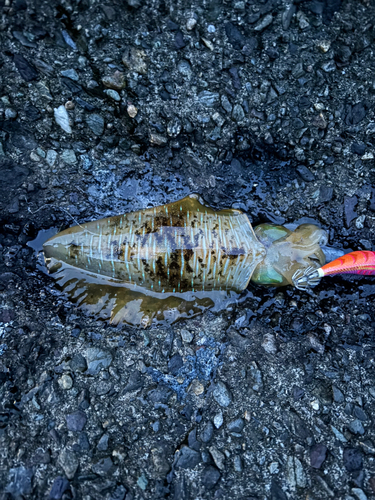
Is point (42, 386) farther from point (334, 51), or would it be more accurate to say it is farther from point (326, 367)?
point (334, 51)

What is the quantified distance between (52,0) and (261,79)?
1714 mm

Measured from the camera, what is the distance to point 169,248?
3.14 m

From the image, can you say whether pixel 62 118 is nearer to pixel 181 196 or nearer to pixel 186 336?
pixel 181 196

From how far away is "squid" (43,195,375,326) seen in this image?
3162 mm

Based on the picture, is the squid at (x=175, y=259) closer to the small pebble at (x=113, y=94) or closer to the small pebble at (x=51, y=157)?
the small pebble at (x=51, y=157)

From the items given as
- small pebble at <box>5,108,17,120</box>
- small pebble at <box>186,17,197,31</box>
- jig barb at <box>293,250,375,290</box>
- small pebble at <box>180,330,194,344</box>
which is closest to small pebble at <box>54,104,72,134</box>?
small pebble at <box>5,108,17,120</box>

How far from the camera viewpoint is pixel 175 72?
2.91 meters

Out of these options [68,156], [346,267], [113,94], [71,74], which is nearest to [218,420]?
[346,267]

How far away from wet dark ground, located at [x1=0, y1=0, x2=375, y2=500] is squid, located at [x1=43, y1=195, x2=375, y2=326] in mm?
149

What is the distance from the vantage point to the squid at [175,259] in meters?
3.16

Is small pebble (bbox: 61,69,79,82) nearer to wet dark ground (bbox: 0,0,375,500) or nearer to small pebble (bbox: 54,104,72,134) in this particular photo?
wet dark ground (bbox: 0,0,375,500)

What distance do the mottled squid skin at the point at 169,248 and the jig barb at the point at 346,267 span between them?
448mm

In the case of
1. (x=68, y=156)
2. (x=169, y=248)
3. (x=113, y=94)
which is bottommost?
(x=169, y=248)

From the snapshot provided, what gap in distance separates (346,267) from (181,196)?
1.60 metres
